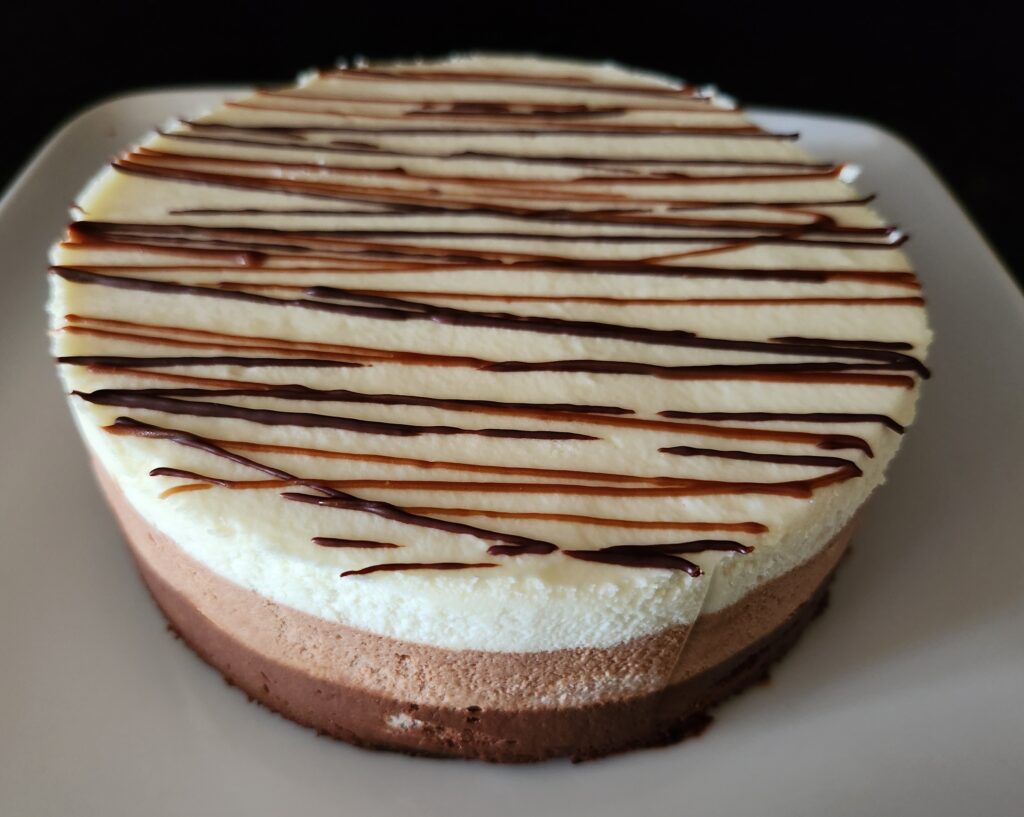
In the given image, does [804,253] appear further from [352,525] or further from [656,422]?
[352,525]

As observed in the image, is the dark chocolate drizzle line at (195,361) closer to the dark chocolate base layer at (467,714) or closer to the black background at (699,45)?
the dark chocolate base layer at (467,714)

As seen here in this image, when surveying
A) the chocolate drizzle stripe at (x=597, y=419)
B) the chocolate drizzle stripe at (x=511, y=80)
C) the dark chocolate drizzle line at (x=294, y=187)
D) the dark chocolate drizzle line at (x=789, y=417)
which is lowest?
the chocolate drizzle stripe at (x=597, y=419)

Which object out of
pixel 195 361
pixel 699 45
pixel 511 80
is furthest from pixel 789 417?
pixel 699 45

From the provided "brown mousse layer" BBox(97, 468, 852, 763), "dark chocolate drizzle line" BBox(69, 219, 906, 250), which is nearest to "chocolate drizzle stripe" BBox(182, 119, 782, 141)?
"dark chocolate drizzle line" BBox(69, 219, 906, 250)

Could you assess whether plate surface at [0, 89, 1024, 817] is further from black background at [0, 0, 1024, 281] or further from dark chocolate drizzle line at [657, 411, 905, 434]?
black background at [0, 0, 1024, 281]

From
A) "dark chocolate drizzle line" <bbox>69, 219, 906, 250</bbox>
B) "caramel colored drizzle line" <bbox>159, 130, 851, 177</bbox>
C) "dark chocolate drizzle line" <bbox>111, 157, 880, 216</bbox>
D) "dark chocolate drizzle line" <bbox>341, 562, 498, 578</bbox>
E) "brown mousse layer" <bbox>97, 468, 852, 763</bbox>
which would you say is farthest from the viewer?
"caramel colored drizzle line" <bbox>159, 130, 851, 177</bbox>

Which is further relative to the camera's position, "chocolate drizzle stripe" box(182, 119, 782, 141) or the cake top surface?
"chocolate drizzle stripe" box(182, 119, 782, 141)

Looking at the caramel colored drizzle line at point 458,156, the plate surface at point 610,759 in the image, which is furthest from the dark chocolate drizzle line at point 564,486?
the caramel colored drizzle line at point 458,156

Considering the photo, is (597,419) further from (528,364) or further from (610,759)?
(610,759)
